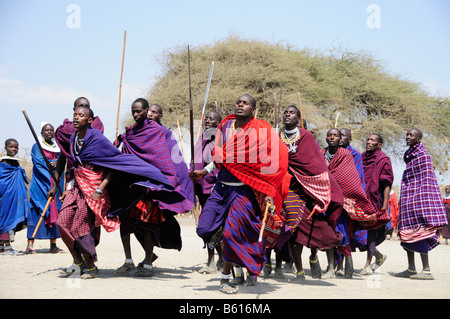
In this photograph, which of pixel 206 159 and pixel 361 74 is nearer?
pixel 206 159

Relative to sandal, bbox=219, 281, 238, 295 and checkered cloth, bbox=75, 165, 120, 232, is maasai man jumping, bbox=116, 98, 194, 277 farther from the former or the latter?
sandal, bbox=219, 281, 238, 295

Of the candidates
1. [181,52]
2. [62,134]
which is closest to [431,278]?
[62,134]

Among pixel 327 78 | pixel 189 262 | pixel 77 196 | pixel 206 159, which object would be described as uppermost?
pixel 327 78

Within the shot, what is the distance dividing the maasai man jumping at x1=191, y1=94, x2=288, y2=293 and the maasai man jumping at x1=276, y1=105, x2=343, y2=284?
0.86 m

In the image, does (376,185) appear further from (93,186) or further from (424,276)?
(93,186)

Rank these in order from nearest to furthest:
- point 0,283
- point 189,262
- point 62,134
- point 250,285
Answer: point 0,283 → point 250,285 → point 62,134 → point 189,262

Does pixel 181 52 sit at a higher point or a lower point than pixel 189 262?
higher

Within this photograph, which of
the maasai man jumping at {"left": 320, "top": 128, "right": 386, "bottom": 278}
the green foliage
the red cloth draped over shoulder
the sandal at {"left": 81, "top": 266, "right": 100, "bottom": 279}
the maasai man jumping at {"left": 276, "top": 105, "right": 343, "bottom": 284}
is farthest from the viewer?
the green foliage

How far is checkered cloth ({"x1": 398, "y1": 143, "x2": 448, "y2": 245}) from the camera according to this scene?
29.3 feet

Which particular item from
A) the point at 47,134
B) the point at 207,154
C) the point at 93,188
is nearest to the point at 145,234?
the point at 93,188

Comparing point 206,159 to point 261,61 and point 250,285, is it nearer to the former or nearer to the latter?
point 250,285

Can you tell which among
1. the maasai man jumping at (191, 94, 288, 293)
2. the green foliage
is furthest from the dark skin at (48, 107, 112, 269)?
the green foliage

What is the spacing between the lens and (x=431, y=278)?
865cm
